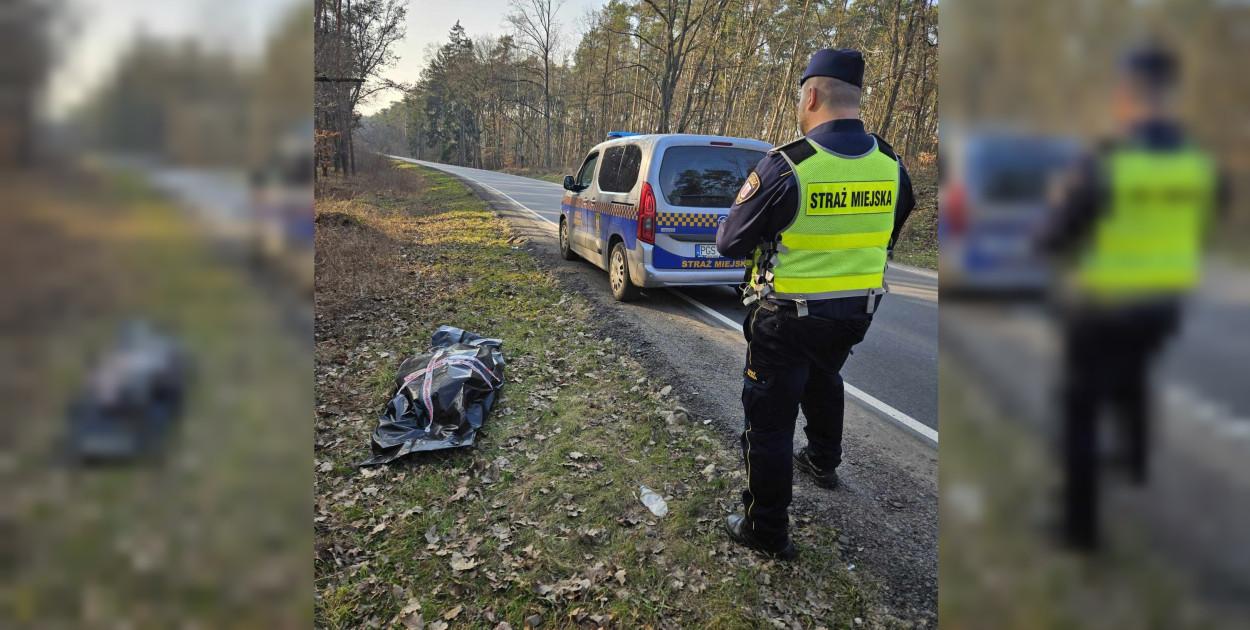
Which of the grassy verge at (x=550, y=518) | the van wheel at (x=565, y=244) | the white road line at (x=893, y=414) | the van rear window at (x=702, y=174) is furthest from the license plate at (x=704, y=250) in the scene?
the van wheel at (x=565, y=244)

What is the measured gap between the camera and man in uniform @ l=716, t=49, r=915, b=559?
8.20 feet

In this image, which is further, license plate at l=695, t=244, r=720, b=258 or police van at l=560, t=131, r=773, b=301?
license plate at l=695, t=244, r=720, b=258

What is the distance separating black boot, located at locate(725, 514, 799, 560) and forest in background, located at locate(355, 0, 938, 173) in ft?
5.70

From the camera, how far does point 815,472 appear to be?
3.47 meters

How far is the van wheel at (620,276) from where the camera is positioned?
276 inches
